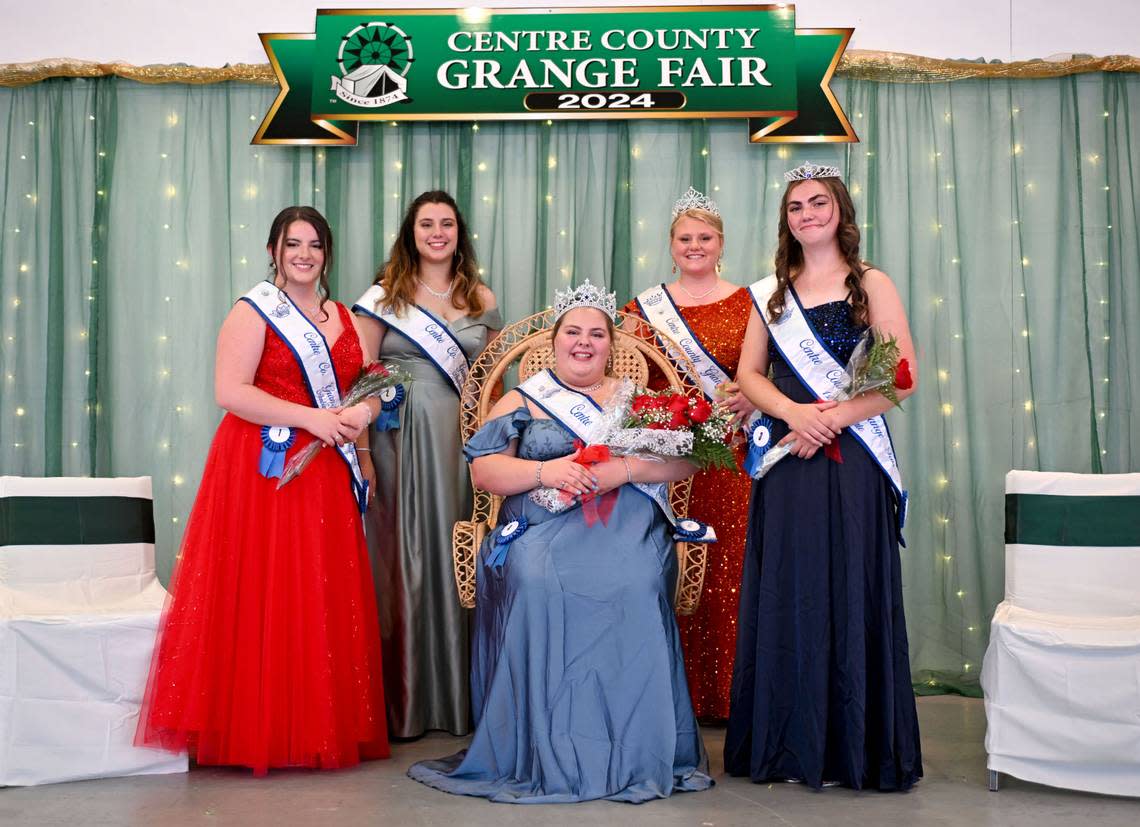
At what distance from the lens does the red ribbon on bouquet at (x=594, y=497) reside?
2545mm

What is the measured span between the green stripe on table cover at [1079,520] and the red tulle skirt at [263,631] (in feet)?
Result: 5.23

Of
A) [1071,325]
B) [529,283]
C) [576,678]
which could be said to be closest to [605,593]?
[576,678]

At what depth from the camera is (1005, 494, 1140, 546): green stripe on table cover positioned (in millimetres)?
2691

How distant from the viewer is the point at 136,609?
2.69m

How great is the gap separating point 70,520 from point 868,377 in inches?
75.6

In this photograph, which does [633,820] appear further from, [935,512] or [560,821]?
[935,512]

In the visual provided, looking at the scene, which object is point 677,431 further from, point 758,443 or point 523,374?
point 523,374

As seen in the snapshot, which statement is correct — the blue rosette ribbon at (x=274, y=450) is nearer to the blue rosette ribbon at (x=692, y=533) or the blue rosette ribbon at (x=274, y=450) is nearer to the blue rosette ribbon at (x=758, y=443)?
the blue rosette ribbon at (x=692, y=533)

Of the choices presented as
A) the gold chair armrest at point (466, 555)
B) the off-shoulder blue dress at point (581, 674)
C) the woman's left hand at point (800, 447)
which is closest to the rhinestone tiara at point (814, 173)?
the woman's left hand at point (800, 447)

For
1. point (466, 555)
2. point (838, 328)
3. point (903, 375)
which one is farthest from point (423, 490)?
point (903, 375)

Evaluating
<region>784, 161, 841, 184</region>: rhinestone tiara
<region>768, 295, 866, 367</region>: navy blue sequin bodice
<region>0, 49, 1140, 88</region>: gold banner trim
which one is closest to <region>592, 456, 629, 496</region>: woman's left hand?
<region>768, 295, 866, 367</region>: navy blue sequin bodice

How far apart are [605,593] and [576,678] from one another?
0.19 meters

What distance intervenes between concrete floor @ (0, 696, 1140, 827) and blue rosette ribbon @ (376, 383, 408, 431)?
91cm

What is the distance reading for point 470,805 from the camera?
237cm
